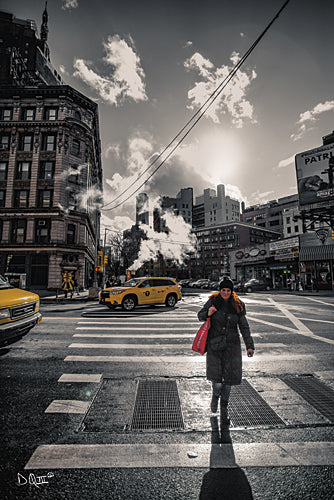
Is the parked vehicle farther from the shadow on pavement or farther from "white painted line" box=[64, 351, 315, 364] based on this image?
the shadow on pavement

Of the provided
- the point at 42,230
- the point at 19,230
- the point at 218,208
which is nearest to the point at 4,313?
the point at 42,230

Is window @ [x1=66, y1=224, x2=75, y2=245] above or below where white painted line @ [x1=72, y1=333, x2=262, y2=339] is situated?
above

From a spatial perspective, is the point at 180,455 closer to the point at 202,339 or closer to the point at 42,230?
the point at 202,339

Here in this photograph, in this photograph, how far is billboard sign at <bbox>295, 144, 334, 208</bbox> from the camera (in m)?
26.8

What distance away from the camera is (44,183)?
29906 mm

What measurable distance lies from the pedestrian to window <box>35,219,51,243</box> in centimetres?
2896

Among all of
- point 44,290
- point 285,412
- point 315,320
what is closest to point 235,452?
point 285,412

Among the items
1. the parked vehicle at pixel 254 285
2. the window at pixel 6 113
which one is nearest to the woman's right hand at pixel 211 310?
the parked vehicle at pixel 254 285

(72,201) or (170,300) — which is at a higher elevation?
(72,201)

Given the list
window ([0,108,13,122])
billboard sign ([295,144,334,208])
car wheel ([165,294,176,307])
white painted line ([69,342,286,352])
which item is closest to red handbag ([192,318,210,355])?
white painted line ([69,342,286,352])

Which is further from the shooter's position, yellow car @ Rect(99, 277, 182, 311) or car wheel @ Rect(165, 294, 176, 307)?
car wheel @ Rect(165, 294, 176, 307)

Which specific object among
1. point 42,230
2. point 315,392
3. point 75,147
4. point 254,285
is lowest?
point 315,392

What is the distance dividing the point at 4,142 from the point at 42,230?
1211 centimetres

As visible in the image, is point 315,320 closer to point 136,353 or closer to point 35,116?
point 136,353
